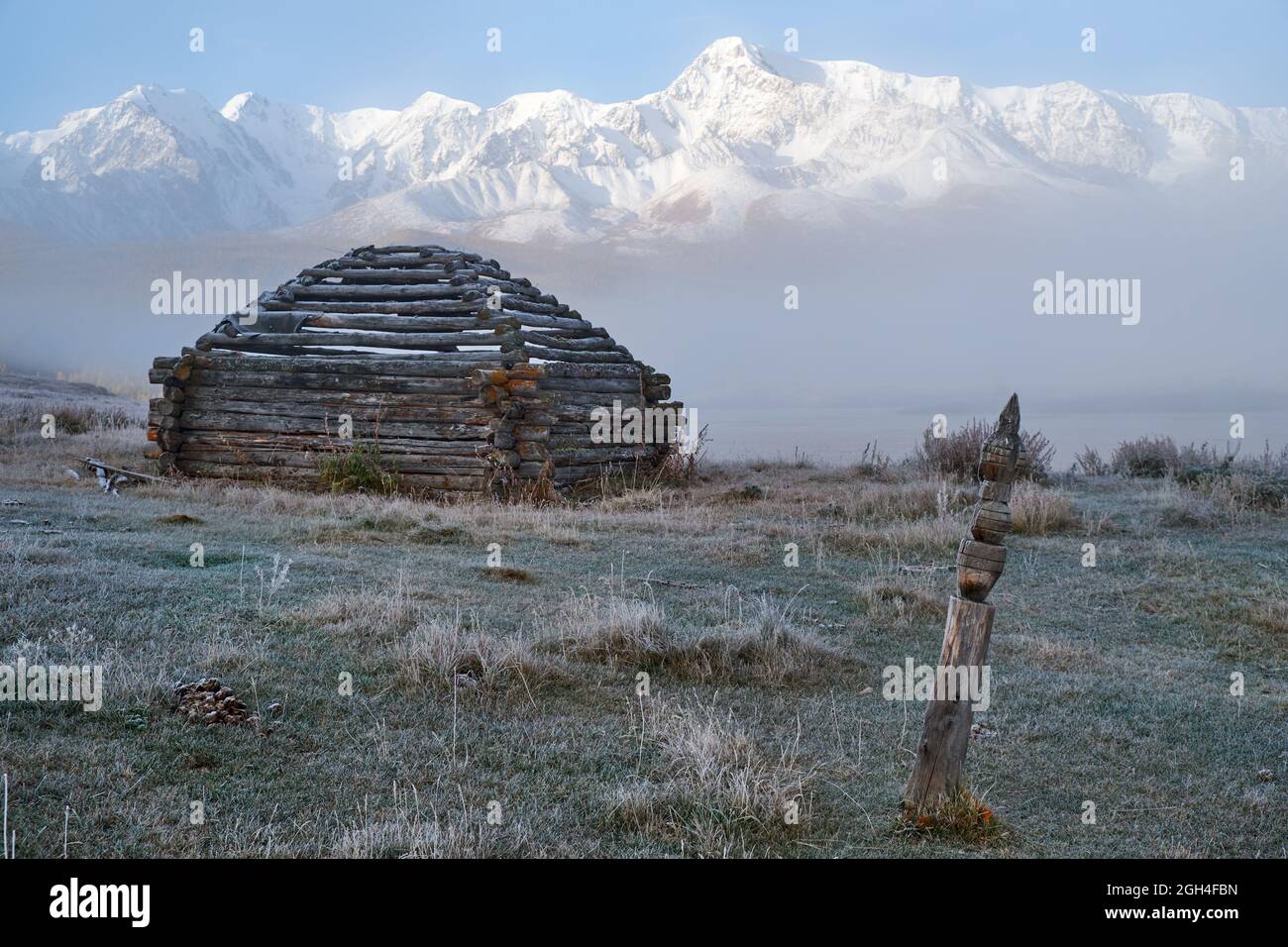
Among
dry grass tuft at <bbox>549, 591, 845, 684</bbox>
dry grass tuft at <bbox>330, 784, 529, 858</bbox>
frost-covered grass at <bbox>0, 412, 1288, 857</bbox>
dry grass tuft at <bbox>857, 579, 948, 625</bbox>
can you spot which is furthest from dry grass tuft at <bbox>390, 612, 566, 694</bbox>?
dry grass tuft at <bbox>857, 579, 948, 625</bbox>

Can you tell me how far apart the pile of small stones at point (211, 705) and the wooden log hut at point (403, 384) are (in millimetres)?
9849

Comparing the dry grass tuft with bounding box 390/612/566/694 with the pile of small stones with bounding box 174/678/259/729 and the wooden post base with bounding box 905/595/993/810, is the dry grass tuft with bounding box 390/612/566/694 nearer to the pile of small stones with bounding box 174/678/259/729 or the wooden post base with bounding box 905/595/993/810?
the pile of small stones with bounding box 174/678/259/729

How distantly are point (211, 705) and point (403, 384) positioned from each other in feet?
37.0

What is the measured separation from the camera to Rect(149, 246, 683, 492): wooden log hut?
15586mm

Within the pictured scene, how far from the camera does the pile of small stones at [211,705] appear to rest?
5176 millimetres

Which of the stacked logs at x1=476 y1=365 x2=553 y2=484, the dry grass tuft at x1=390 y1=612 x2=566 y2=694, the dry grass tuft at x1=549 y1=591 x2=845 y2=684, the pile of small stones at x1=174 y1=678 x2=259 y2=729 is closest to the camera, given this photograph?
the pile of small stones at x1=174 y1=678 x2=259 y2=729

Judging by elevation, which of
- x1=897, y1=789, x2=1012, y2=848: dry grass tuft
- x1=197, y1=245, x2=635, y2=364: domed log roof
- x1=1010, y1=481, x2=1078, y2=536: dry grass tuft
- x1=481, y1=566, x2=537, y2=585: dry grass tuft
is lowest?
x1=897, y1=789, x2=1012, y2=848: dry grass tuft

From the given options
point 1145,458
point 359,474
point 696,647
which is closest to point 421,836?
point 696,647

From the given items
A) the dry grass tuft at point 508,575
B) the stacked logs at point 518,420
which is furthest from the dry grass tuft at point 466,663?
the stacked logs at point 518,420

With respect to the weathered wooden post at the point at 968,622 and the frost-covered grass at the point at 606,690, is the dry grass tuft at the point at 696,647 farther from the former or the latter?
the weathered wooden post at the point at 968,622

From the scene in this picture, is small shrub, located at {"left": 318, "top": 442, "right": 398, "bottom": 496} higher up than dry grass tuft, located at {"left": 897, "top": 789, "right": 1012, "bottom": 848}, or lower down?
higher up

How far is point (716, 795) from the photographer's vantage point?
453 centimetres

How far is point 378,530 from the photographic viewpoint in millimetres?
11680
